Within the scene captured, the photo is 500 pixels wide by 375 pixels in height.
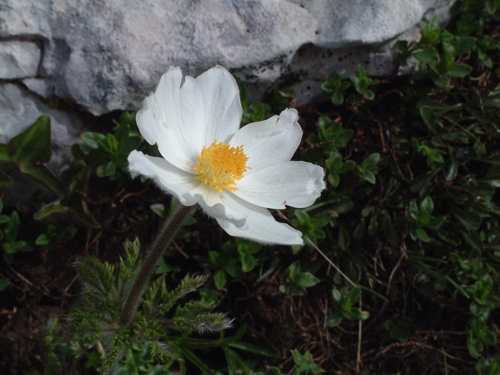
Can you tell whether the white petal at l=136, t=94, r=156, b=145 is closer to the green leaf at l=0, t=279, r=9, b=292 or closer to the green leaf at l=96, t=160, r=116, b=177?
the green leaf at l=96, t=160, r=116, b=177

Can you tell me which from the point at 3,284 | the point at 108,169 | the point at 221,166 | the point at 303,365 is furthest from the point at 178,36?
the point at 303,365

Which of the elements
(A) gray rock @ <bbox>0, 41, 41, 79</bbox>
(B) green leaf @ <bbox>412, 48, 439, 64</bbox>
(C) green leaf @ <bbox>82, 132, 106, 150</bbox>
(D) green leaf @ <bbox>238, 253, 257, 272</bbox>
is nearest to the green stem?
(D) green leaf @ <bbox>238, 253, 257, 272</bbox>

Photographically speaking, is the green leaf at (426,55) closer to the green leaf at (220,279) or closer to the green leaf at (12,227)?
the green leaf at (220,279)

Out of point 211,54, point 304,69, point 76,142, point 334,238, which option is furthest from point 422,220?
point 76,142

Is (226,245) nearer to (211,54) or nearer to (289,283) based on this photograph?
(289,283)

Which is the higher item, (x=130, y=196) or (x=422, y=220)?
(x=130, y=196)
